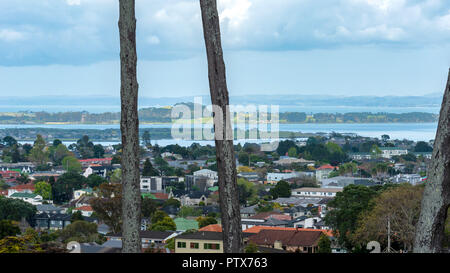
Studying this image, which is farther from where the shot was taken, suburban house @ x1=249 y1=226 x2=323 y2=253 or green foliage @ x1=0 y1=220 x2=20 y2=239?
suburban house @ x1=249 y1=226 x2=323 y2=253

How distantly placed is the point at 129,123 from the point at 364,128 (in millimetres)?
79549

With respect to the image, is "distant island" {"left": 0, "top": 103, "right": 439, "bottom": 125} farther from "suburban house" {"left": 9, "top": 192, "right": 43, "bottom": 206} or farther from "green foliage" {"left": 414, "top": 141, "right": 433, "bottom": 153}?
"suburban house" {"left": 9, "top": 192, "right": 43, "bottom": 206}

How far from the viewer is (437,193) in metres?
3.39

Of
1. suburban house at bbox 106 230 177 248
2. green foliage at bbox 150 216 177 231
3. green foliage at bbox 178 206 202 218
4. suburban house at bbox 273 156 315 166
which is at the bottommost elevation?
green foliage at bbox 178 206 202 218

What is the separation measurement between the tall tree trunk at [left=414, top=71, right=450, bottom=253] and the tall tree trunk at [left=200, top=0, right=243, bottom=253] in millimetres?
1087

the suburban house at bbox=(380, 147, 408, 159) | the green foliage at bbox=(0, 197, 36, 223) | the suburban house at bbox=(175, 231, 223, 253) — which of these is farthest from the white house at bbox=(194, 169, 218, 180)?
the suburban house at bbox=(175, 231, 223, 253)

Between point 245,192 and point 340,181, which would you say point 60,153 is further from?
point 340,181

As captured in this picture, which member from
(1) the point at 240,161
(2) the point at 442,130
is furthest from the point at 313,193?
(2) the point at 442,130

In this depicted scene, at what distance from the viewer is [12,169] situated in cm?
5022

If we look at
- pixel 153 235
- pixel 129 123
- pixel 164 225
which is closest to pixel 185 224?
pixel 164 225

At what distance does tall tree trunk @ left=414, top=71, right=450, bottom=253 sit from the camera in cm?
337

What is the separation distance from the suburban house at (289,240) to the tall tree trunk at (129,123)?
36.4 feet

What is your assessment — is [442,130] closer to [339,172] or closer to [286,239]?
[286,239]
